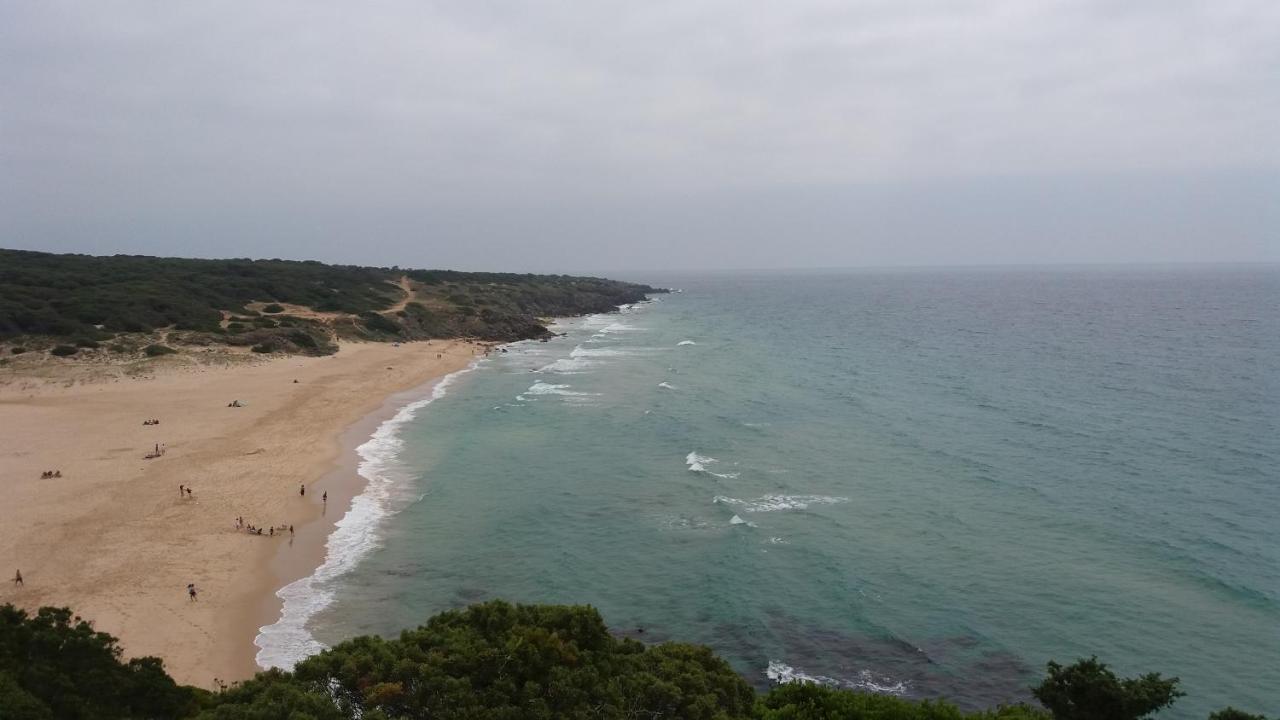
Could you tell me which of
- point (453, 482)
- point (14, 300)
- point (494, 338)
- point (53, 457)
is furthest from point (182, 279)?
point (453, 482)

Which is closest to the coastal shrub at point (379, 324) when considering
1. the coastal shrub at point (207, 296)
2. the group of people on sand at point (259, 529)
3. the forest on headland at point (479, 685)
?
the coastal shrub at point (207, 296)

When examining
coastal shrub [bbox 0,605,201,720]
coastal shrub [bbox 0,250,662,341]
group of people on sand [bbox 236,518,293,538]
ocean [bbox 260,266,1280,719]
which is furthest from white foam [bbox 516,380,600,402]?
coastal shrub [bbox 0,605,201,720]

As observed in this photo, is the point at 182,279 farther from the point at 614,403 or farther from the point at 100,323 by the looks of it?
the point at 614,403

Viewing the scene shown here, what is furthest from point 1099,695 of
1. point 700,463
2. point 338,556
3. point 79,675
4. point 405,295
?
point 405,295

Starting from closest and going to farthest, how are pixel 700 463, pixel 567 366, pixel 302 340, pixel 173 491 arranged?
pixel 173 491 → pixel 700 463 → pixel 302 340 → pixel 567 366

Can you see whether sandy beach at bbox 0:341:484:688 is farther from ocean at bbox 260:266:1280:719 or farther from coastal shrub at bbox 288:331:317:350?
coastal shrub at bbox 288:331:317:350

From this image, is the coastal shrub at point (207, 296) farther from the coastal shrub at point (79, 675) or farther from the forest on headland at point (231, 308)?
the coastal shrub at point (79, 675)

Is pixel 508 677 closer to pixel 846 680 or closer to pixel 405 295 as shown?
pixel 846 680
